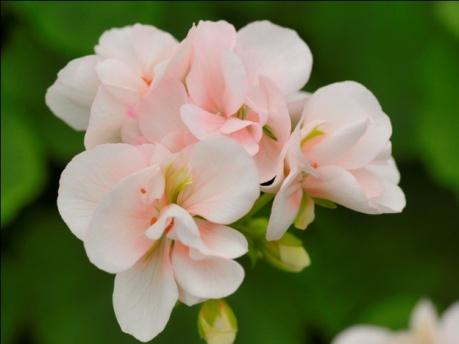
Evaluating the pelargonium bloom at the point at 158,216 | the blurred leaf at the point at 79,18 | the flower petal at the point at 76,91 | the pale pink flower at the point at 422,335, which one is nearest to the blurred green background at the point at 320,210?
the blurred leaf at the point at 79,18

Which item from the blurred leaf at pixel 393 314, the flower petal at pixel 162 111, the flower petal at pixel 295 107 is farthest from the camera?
the blurred leaf at pixel 393 314

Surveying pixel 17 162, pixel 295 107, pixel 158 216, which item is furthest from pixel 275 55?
pixel 17 162

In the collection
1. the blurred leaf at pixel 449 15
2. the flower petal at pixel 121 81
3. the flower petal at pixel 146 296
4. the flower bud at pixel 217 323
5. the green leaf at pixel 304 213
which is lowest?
the blurred leaf at pixel 449 15

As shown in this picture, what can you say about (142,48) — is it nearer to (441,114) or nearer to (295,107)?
(295,107)

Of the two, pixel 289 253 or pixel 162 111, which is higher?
pixel 162 111

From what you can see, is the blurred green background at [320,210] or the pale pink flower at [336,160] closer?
the pale pink flower at [336,160]

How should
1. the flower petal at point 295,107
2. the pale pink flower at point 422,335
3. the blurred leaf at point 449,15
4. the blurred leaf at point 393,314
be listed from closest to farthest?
the flower petal at point 295,107 < the pale pink flower at point 422,335 < the blurred leaf at point 449,15 < the blurred leaf at point 393,314

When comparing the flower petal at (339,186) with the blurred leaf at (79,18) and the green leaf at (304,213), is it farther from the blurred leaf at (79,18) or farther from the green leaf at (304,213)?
the blurred leaf at (79,18)
